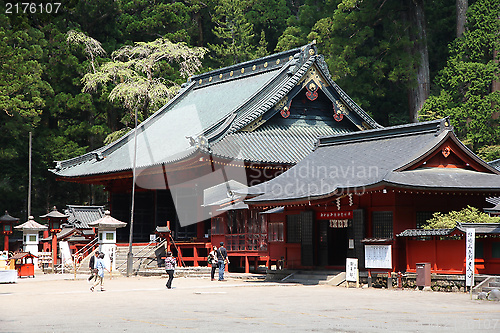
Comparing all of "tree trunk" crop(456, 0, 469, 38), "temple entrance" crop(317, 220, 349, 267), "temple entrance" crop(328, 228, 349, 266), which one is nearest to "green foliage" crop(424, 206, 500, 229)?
"temple entrance" crop(317, 220, 349, 267)

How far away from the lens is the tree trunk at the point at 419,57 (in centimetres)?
5491

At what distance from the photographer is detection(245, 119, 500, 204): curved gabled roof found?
25.7m

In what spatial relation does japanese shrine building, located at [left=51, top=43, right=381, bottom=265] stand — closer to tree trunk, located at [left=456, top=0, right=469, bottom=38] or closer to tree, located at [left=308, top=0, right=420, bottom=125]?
tree, located at [left=308, top=0, right=420, bottom=125]

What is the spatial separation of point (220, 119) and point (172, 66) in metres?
21.5

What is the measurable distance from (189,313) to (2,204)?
144 feet

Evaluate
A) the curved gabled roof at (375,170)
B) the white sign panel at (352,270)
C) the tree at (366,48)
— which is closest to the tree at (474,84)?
the tree at (366,48)

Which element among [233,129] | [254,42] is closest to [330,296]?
[233,129]

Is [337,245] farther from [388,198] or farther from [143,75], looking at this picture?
[143,75]

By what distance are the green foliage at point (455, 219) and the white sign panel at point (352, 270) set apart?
9.49ft

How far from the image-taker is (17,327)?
48.1 ft

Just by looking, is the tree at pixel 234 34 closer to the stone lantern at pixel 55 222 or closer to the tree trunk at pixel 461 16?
the tree trunk at pixel 461 16

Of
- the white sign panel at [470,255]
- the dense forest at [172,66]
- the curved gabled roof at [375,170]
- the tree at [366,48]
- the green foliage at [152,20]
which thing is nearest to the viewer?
the white sign panel at [470,255]

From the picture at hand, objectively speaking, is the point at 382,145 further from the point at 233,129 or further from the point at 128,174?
the point at 128,174

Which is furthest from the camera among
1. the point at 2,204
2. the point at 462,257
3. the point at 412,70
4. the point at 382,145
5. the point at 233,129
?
the point at 2,204
